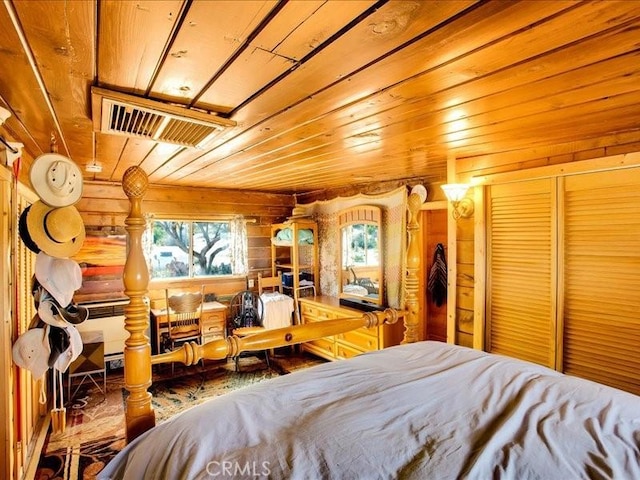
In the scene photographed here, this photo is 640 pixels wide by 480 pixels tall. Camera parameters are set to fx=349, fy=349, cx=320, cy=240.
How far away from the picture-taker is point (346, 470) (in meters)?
0.98

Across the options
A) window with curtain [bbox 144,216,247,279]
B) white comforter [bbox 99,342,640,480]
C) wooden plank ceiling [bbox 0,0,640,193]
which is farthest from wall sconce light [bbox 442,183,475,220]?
window with curtain [bbox 144,216,247,279]

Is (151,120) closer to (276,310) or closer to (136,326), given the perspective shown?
(136,326)

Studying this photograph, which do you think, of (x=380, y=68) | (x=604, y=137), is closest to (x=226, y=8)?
(x=380, y=68)

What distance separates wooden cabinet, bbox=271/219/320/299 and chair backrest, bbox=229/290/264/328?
1.71ft

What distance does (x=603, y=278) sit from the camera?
2139mm

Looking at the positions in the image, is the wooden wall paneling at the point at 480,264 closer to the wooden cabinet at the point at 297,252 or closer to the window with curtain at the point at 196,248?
the wooden cabinet at the point at 297,252

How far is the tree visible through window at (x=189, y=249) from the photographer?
15.6 ft

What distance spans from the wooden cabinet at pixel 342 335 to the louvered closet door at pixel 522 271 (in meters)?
1.09

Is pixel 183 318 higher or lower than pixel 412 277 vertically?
lower

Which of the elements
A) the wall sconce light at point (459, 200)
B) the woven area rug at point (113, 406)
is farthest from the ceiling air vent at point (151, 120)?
the woven area rug at point (113, 406)

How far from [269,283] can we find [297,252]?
2.09 feet

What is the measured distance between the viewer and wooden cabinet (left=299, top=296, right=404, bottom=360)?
364cm

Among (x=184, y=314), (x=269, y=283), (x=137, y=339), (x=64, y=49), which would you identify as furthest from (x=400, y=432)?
(x=269, y=283)

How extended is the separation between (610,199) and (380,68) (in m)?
1.80
